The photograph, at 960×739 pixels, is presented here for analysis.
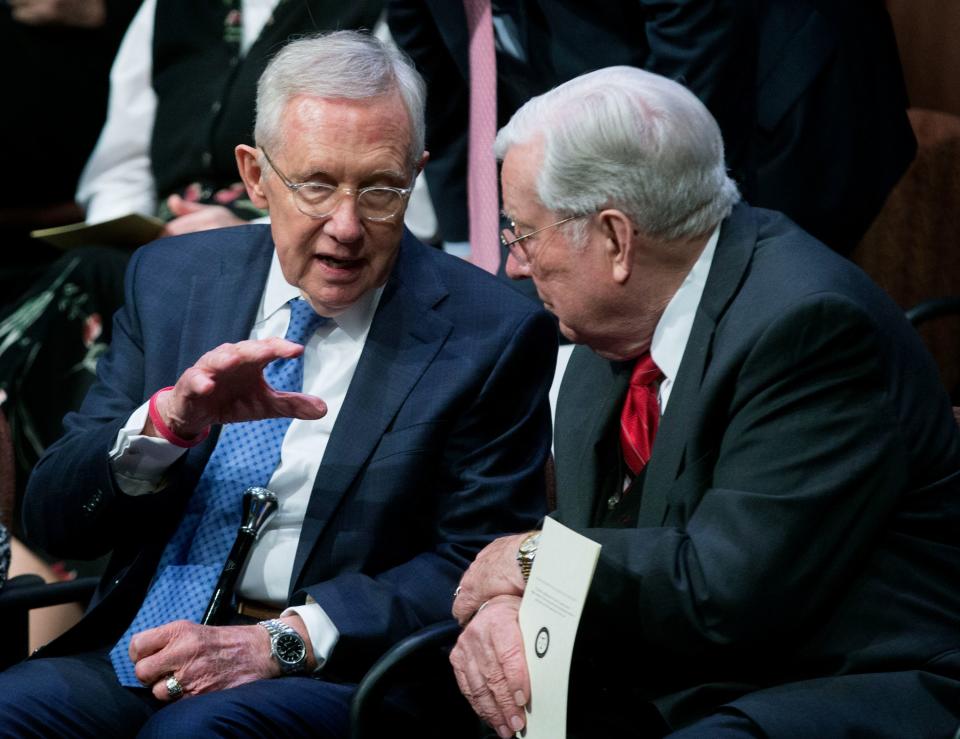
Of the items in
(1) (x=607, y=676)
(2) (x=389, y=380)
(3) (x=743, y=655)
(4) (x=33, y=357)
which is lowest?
(4) (x=33, y=357)

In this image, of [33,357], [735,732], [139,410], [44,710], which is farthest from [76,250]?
[735,732]

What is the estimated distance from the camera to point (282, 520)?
8.16ft

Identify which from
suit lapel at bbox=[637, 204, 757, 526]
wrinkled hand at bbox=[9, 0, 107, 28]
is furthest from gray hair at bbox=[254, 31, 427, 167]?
wrinkled hand at bbox=[9, 0, 107, 28]

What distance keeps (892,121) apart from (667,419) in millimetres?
1822

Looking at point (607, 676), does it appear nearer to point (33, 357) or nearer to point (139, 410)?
point (139, 410)

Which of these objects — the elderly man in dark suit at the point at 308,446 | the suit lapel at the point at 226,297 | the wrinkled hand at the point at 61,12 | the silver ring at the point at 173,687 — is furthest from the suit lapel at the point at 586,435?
the wrinkled hand at the point at 61,12

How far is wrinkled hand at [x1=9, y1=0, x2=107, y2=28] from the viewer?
4.45 m

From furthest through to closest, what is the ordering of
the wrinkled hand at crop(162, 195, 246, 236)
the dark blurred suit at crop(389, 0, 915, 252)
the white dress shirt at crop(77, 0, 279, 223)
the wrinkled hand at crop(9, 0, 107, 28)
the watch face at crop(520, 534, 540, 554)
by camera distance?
the wrinkled hand at crop(9, 0, 107, 28) < the white dress shirt at crop(77, 0, 279, 223) < the wrinkled hand at crop(162, 195, 246, 236) < the dark blurred suit at crop(389, 0, 915, 252) < the watch face at crop(520, 534, 540, 554)

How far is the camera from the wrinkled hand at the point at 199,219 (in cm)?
380

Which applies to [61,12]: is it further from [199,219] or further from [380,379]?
[380,379]

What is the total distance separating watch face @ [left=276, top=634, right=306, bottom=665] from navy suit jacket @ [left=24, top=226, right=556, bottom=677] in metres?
0.06

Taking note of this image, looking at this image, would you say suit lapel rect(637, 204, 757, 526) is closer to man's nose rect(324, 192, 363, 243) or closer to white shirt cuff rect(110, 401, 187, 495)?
man's nose rect(324, 192, 363, 243)

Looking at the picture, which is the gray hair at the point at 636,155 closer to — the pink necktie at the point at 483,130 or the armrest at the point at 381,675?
the armrest at the point at 381,675

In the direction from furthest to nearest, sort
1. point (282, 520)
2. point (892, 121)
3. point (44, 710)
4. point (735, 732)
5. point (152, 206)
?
point (152, 206)
point (892, 121)
point (282, 520)
point (44, 710)
point (735, 732)
